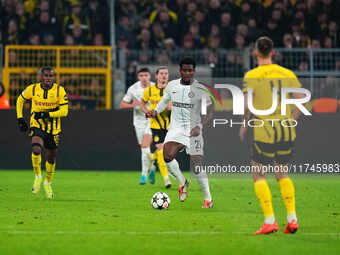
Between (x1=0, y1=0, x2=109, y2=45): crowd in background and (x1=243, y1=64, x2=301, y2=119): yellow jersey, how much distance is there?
1133 cm

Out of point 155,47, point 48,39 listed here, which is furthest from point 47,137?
point 155,47

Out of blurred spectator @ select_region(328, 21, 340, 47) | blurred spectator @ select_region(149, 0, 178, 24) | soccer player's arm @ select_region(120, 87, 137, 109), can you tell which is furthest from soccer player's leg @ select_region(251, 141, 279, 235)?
blurred spectator @ select_region(328, 21, 340, 47)

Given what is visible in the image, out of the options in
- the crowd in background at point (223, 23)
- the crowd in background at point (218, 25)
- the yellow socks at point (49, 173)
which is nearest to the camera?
the yellow socks at point (49, 173)

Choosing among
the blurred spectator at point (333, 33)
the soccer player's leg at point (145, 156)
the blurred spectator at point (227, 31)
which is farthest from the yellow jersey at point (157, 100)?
the blurred spectator at point (333, 33)

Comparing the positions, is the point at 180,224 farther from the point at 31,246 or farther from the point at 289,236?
the point at 31,246

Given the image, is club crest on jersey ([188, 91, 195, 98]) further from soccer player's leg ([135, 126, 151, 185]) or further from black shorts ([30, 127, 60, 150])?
soccer player's leg ([135, 126, 151, 185])

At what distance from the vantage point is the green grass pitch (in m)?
7.34

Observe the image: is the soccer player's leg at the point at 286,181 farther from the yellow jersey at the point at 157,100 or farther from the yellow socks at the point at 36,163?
the yellow jersey at the point at 157,100

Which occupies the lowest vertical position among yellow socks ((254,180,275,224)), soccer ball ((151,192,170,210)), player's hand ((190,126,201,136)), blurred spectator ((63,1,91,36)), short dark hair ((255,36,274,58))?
soccer ball ((151,192,170,210))

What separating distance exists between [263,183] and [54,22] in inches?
478

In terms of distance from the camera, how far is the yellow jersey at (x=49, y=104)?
1234 cm

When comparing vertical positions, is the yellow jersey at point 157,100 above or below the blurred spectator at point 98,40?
below

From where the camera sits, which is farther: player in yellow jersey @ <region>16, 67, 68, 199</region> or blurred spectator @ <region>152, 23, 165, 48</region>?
blurred spectator @ <region>152, 23, 165, 48</region>

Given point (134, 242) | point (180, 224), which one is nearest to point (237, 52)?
point (180, 224)
